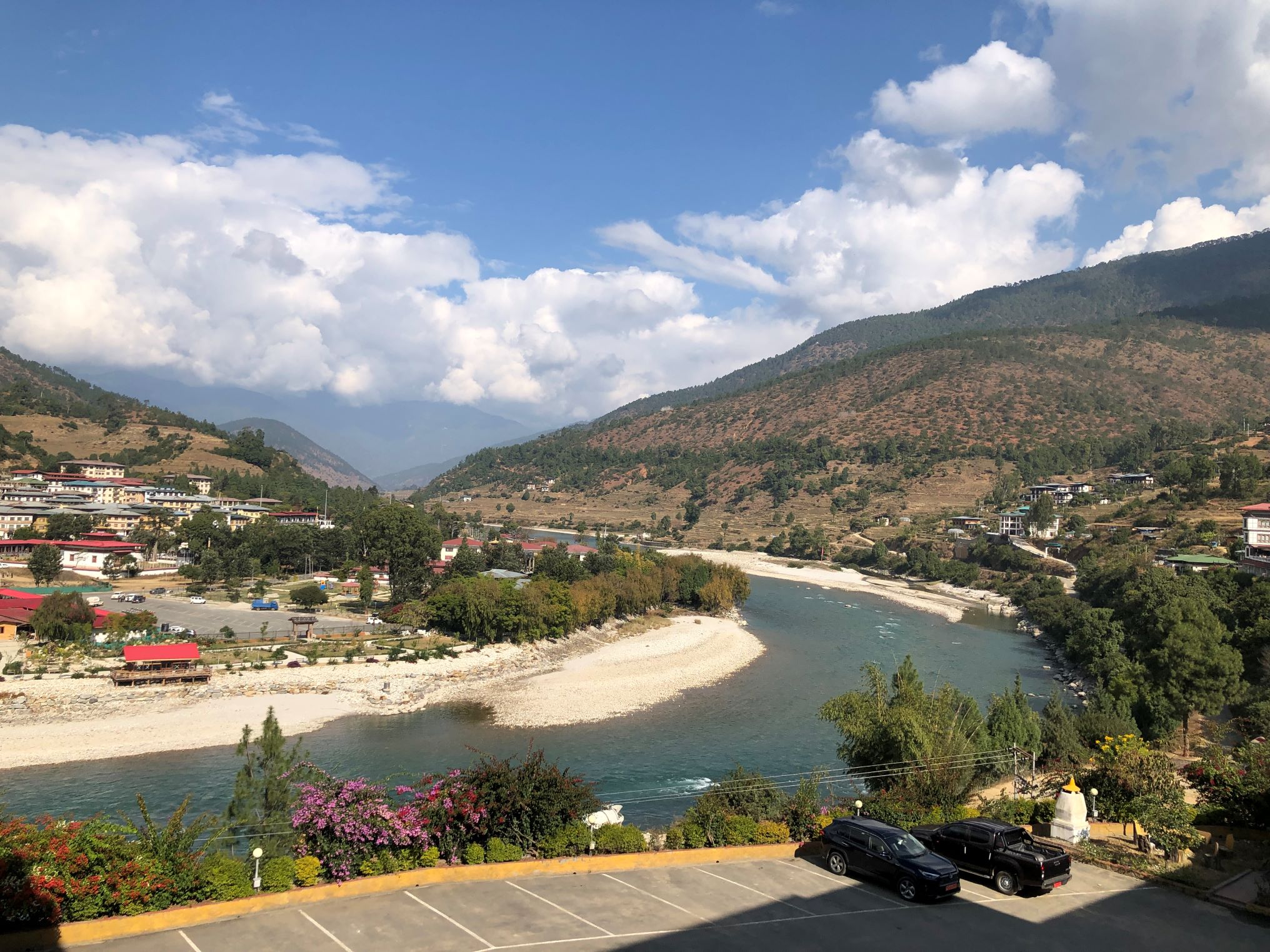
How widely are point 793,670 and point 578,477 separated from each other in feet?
432

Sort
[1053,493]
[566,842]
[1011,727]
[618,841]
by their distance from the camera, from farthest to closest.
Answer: [1053,493], [1011,727], [618,841], [566,842]

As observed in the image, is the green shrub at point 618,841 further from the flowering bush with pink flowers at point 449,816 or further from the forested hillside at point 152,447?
the forested hillside at point 152,447

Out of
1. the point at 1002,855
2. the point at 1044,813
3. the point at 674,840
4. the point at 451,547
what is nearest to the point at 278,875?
the point at 674,840

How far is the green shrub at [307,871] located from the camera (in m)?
10.4

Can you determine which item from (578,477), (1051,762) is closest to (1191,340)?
(578,477)

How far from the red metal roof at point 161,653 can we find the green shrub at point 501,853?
28.8m

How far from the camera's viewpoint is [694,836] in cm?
1319

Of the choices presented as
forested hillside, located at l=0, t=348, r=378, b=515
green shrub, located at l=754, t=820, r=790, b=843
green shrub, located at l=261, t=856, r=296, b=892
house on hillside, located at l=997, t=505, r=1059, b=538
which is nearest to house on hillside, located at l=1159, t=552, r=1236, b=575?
house on hillside, located at l=997, t=505, r=1059, b=538

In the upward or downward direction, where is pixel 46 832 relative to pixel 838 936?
upward

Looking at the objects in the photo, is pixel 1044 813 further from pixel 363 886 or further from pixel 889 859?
pixel 363 886

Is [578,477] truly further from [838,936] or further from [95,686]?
[838,936]

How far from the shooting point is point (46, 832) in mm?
9383

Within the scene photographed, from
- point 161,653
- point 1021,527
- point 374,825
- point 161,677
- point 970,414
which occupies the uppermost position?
point 970,414

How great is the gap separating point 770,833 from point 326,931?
277 inches
